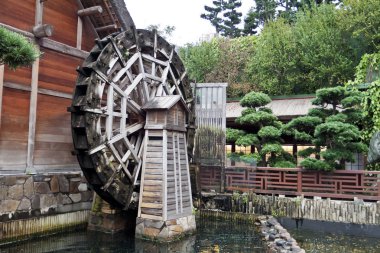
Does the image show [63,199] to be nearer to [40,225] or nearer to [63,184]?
[63,184]

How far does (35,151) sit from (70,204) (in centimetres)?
151

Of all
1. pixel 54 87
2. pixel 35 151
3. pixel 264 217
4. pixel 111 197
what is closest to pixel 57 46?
pixel 54 87

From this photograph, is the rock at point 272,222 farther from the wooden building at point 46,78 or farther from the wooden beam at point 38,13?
the wooden beam at point 38,13

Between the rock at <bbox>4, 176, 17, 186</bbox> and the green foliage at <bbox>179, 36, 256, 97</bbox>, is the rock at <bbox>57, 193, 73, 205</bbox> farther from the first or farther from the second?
the green foliage at <bbox>179, 36, 256, 97</bbox>

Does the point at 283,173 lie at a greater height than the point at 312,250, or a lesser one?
greater

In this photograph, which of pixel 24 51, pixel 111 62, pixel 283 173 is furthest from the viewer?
pixel 283 173

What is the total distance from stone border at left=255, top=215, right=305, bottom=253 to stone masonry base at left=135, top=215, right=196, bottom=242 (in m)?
1.80

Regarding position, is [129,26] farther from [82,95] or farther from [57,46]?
[82,95]

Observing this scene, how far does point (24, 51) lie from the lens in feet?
14.4

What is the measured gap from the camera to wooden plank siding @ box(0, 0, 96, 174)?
22.5ft

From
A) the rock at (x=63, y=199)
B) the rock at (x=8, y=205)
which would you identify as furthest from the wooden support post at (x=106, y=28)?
the rock at (x=8, y=205)

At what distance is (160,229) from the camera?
23.0ft

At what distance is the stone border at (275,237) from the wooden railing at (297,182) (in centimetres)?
107

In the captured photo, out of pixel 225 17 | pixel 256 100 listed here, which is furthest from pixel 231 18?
pixel 256 100
